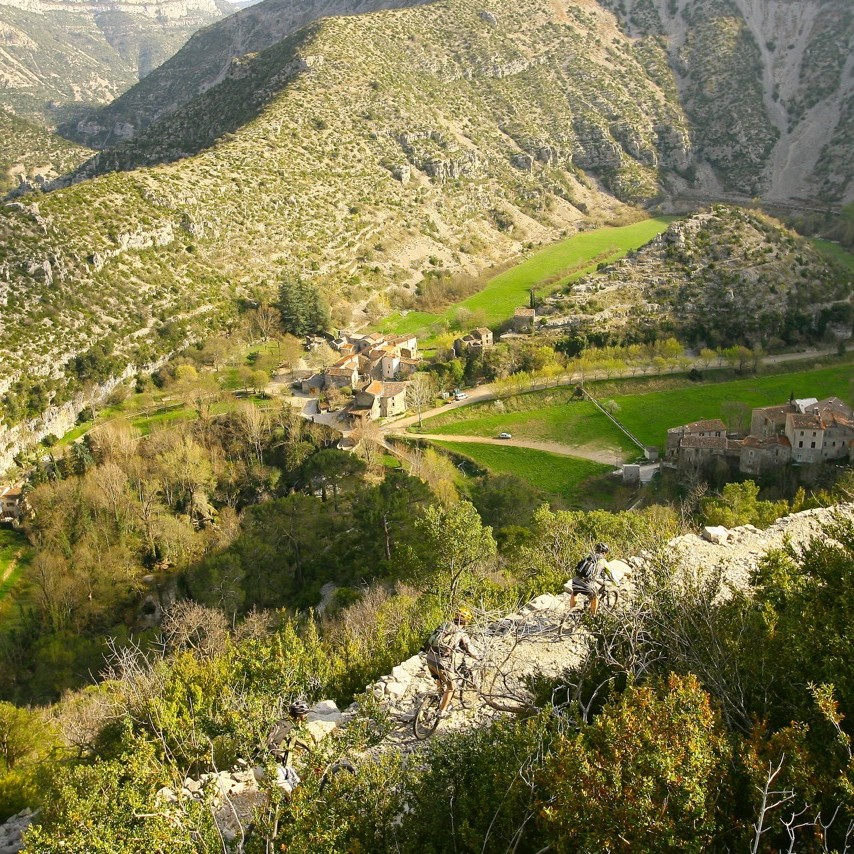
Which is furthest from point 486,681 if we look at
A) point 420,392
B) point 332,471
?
point 420,392

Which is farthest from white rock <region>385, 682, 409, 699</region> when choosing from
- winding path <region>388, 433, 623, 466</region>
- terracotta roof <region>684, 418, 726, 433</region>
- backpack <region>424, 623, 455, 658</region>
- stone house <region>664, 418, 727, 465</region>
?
terracotta roof <region>684, 418, 726, 433</region>

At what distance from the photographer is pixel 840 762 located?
6.44 m

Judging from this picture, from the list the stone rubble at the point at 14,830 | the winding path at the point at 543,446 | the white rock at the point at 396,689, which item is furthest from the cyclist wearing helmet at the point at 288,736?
the winding path at the point at 543,446

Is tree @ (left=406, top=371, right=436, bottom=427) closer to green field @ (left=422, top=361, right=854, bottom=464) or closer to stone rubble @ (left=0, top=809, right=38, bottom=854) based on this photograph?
green field @ (left=422, top=361, right=854, bottom=464)

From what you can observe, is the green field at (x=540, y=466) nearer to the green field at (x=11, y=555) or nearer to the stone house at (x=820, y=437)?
the stone house at (x=820, y=437)

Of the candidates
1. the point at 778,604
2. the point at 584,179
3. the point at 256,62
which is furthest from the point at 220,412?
the point at 584,179

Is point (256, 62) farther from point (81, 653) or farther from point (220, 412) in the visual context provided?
point (81, 653)

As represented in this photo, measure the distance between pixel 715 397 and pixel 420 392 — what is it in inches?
843

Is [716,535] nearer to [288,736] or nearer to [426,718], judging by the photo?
[426,718]

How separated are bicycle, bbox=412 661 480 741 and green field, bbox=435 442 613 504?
28.1 metres

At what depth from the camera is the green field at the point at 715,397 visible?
152ft

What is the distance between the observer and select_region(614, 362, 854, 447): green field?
46.4 metres

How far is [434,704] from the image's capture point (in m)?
10.1

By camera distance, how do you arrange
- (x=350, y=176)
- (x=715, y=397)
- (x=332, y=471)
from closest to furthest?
(x=332, y=471)
(x=715, y=397)
(x=350, y=176)
